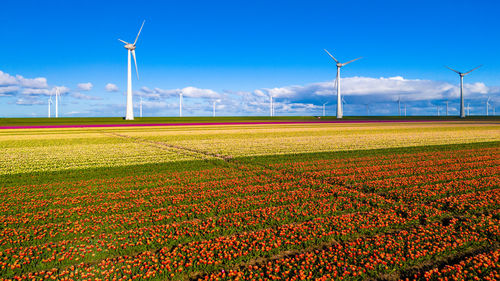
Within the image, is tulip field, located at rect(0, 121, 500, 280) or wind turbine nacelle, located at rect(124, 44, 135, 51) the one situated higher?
wind turbine nacelle, located at rect(124, 44, 135, 51)

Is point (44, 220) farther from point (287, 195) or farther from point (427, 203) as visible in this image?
point (427, 203)

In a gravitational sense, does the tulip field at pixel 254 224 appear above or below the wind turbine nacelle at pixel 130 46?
below

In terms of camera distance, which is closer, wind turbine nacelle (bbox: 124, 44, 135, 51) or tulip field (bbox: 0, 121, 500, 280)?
tulip field (bbox: 0, 121, 500, 280)

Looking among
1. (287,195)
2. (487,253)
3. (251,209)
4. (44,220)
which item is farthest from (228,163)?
(487,253)

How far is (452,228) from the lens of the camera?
9398 mm

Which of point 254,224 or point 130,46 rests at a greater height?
point 130,46

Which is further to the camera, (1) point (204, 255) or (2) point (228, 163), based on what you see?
(2) point (228, 163)

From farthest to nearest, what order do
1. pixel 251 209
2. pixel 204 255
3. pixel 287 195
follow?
1. pixel 287 195
2. pixel 251 209
3. pixel 204 255

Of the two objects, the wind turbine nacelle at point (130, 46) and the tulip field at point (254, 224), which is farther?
the wind turbine nacelle at point (130, 46)

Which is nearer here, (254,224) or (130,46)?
(254,224)

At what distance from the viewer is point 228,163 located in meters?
22.2

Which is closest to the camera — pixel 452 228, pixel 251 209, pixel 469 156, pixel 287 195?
pixel 452 228

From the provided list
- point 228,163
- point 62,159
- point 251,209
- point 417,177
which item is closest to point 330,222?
point 251,209

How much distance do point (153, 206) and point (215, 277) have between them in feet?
19.1
